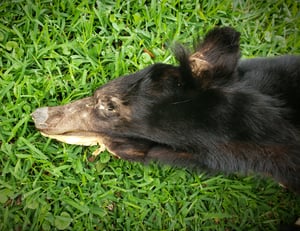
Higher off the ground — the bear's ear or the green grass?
the bear's ear

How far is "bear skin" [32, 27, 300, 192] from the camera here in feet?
8.93

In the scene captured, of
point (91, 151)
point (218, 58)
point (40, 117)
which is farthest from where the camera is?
point (91, 151)

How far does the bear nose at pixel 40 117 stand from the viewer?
3.51 metres

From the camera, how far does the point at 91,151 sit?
12.4 feet

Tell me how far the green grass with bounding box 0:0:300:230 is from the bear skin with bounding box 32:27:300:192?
779mm

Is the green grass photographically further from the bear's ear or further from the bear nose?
the bear's ear

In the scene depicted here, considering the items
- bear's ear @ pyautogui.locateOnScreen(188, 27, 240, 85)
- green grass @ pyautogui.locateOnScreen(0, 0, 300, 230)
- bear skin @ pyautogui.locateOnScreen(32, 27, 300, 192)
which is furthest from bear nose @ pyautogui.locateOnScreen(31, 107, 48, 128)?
bear's ear @ pyautogui.locateOnScreen(188, 27, 240, 85)

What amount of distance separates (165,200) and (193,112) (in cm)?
135

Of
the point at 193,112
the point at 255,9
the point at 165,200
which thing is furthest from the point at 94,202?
the point at 255,9

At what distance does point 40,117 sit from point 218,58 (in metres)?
1.61

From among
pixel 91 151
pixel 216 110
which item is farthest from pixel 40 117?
pixel 216 110

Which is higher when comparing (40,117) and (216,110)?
(216,110)

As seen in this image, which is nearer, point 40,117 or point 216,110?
point 216,110

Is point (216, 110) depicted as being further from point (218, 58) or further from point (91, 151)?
point (91, 151)
